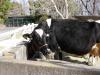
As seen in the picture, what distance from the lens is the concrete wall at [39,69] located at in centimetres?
304

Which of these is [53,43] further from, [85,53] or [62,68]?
[62,68]

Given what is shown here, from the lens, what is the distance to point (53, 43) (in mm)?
4512

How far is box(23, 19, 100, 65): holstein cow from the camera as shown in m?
4.46

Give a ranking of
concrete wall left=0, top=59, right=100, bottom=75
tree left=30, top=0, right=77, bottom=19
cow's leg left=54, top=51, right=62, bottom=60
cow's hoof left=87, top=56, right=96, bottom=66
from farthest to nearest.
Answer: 1. tree left=30, top=0, right=77, bottom=19
2. cow's leg left=54, top=51, right=62, bottom=60
3. cow's hoof left=87, top=56, right=96, bottom=66
4. concrete wall left=0, top=59, right=100, bottom=75

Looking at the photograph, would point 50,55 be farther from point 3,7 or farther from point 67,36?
point 3,7

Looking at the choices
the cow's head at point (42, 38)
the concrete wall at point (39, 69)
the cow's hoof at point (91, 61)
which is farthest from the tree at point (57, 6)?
the concrete wall at point (39, 69)

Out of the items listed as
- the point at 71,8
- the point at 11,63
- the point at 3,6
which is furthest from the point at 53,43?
the point at 3,6

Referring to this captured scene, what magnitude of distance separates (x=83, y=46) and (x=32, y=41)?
78 cm

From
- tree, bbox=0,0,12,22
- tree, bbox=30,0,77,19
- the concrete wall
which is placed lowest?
tree, bbox=0,0,12,22

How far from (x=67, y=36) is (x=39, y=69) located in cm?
140

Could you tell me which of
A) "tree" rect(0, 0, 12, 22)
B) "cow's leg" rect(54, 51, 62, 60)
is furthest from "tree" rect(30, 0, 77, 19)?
"tree" rect(0, 0, 12, 22)

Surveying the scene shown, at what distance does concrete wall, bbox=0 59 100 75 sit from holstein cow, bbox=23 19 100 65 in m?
1.05

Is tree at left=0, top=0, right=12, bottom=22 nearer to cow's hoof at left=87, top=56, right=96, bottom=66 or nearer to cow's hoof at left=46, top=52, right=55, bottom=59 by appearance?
cow's hoof at left=46, top=52, right=55, bottom=59

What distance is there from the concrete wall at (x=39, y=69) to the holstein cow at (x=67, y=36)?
1.05 m
